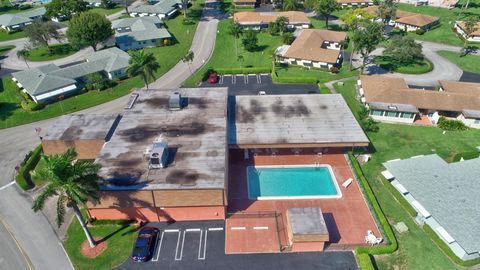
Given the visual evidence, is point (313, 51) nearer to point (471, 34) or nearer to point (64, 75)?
point (471, 34)

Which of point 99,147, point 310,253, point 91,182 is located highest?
point 91,182

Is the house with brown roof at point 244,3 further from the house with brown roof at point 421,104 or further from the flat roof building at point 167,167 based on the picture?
the flat roof building at point 167,167

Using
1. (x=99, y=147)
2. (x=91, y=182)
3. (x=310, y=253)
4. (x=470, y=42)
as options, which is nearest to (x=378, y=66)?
(x=470, y=42)

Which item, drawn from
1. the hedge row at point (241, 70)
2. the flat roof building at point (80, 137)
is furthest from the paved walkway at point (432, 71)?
the flat roof building at point (80, 137)

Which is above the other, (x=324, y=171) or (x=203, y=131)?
(x=203, y=131)

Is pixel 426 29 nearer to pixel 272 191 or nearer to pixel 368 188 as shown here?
pixel 368 188

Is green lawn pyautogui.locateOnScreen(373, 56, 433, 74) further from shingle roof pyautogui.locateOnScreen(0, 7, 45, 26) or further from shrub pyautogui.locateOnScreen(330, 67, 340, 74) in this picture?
shingle roof pyautogui.locateOnScreen(0, 7, 45, 26)

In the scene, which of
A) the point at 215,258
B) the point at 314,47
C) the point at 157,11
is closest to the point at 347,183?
the point at 215,258

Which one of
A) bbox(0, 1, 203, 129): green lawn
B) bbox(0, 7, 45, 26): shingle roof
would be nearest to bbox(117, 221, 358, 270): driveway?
bbox(0, 1, 203, 129): green lawn
